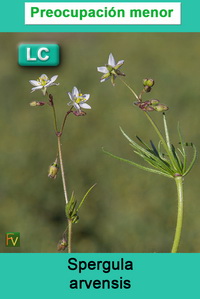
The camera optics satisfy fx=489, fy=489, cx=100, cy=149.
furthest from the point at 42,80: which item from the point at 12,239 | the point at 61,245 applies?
the point at 12,239

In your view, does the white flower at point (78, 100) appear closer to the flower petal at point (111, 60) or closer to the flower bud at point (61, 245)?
the flower petal at point (111, 60)

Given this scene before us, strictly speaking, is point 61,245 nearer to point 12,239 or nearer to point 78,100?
point 78,100

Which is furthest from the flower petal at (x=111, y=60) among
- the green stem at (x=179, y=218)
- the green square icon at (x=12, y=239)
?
the green square icon at (x=12, y=239)

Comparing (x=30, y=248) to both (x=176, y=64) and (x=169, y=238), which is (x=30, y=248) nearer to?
(x=169, y=238)

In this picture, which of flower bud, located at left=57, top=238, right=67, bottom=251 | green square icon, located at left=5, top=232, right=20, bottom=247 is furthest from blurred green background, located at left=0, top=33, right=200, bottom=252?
flower bud, located at left=57, top=238, right=67, bottom=251

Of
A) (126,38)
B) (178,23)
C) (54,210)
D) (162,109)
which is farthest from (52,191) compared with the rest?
(126,38)

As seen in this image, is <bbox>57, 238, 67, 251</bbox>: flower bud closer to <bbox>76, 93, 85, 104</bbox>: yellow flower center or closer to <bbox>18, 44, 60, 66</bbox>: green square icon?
<bbox>76, 93, 85, 104</bbox>: yellow flower center
